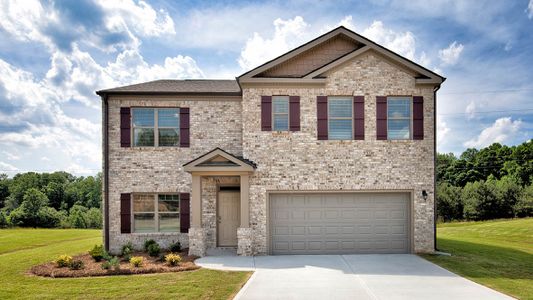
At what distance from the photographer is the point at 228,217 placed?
13727 millimetres

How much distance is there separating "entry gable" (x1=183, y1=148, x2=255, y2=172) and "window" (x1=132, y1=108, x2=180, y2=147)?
1.99 metres

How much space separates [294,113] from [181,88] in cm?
495

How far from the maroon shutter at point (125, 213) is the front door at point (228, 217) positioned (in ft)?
11.7

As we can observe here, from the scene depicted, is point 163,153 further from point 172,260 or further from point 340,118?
point 340,118

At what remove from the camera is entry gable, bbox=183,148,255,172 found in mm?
12438

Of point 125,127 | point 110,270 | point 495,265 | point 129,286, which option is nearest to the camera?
point 129,286

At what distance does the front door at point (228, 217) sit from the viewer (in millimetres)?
13695

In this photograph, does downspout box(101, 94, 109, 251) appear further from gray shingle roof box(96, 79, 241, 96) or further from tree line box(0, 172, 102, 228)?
tree line box(0, 172, 102, 228)

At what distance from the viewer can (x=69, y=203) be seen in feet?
208

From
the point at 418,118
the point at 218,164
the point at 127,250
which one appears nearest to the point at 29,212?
the point at 127,250

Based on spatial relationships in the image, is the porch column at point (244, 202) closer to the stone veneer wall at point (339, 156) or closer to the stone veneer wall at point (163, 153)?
the stone veneer wall at point (339, 156)

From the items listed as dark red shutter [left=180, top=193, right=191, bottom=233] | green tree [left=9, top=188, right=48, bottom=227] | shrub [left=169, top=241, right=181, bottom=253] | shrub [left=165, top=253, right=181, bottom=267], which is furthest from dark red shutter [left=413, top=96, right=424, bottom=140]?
green tree [left=9, top=188, right=48, bottom=227]

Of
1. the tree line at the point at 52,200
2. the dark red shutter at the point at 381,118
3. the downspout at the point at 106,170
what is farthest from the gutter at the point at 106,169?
the tree line at the point at 52,200

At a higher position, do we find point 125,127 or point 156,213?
point 125,127
